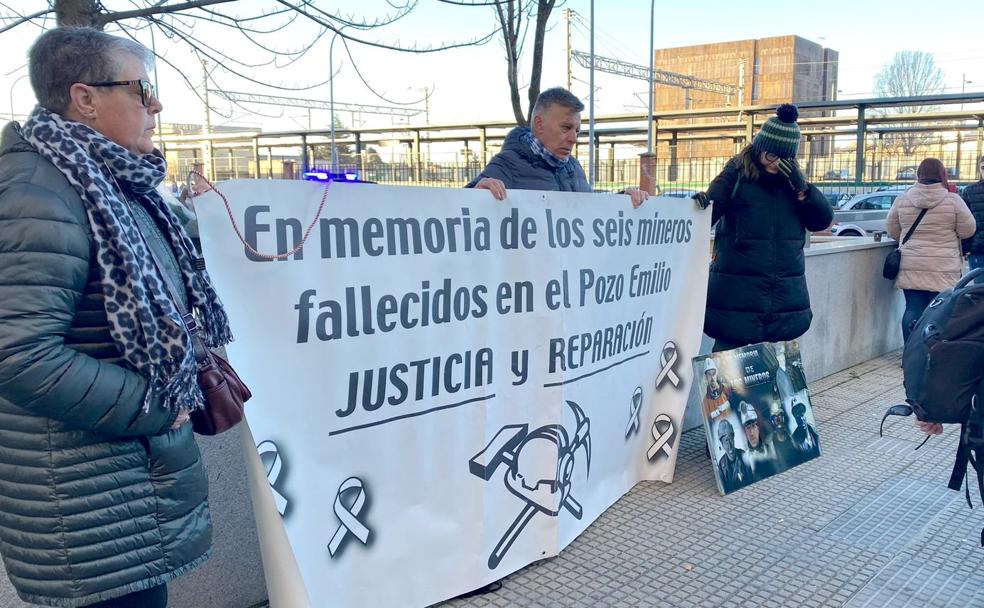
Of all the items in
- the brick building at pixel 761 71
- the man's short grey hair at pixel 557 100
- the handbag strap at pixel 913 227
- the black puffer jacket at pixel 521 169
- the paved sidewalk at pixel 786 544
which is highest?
the brick building at pixel 761 71

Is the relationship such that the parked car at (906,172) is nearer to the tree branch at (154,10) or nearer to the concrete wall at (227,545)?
the tree branch at (154,10)

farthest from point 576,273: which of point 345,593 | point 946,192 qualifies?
point 946,192

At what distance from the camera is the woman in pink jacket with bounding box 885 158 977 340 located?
6512 millimetres

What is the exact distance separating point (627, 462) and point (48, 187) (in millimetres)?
3120

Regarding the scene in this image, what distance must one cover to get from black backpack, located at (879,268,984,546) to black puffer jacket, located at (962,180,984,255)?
4.92 meters

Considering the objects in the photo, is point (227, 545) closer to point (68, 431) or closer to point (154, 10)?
point (68, 431)

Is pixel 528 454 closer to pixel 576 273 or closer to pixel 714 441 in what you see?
pixel 576 273

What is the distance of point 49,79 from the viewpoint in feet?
5.74

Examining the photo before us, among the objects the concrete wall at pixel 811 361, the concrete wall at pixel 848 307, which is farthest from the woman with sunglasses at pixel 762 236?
the concrete wall at pixel 848 307

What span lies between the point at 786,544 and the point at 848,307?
151 inches

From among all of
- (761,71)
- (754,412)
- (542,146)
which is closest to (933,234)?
(754,412)

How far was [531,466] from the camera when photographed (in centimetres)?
325

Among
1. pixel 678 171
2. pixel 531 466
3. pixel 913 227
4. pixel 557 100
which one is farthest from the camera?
pixel 678 171

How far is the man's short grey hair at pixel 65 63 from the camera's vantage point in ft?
5.72
